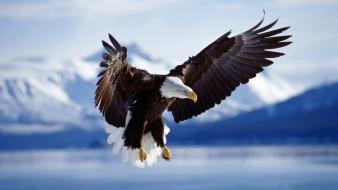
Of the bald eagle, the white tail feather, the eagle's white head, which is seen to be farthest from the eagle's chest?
the white tail feather

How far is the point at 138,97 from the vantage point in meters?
7.37

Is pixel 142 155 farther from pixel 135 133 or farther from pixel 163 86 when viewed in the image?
pixel 163 86

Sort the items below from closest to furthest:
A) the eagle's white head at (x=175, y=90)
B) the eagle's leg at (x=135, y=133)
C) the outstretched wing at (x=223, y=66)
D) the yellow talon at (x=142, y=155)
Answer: the eagle's white head at (x=175, y=90)
the eagle's leg at (x=135, y=133)
the yellow talon at (x=142, y=155)
the outstretched wing at (x=223, y=66)

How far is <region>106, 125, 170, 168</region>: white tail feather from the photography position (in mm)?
7496

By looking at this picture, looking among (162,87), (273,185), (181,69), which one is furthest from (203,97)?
(273,185)

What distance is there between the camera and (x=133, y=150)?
757 cm

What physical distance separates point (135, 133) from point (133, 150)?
6.0 inches

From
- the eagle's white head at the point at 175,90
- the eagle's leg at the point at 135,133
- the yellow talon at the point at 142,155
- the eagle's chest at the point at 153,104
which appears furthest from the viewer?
the yellow talon at the point at 142,155

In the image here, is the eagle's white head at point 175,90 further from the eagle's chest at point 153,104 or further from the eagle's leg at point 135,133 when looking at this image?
the eagle's leg at point 135,133

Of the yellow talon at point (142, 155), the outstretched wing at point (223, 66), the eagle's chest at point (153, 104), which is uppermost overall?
the outstretched wing at point (223, 66)

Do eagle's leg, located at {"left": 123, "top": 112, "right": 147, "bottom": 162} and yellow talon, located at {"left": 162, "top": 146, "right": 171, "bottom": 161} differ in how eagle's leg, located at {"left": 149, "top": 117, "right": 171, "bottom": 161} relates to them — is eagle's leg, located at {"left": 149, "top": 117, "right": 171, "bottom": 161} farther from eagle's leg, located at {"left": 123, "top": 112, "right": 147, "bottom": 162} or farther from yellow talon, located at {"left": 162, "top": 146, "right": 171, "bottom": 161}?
eagle's leg, located at {"left": 123, "top": 112, "right": 147, "bottom": 162}

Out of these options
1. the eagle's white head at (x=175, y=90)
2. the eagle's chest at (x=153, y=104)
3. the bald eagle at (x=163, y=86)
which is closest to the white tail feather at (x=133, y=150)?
the bald eagle at (x=163, y=86)

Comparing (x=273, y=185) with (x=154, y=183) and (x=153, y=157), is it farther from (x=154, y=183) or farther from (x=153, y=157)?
(x=153, y=157)

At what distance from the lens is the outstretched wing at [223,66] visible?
7.75 m
